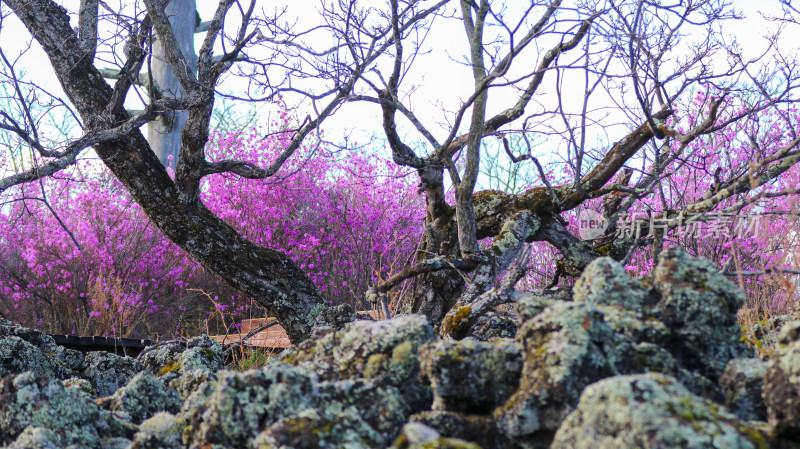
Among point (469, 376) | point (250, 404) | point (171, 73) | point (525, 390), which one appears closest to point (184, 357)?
point (250, 404)

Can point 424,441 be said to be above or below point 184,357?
below

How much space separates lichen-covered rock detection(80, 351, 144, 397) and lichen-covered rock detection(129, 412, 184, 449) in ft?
5.93

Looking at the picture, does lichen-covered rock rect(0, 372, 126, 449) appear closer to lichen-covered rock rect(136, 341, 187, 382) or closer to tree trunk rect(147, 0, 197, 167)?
lichen-covered rock rect(136, 341, 187, 382)

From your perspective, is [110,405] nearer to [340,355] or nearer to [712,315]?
[340,355]

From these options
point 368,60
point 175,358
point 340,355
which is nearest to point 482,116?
point 368,60

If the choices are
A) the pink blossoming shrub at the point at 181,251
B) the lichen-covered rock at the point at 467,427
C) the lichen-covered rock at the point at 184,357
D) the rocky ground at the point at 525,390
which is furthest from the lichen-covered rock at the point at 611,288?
the pink blossoming shrub at the point at 181,251

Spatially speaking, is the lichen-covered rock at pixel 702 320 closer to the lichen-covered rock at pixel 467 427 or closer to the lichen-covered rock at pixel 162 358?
the lichen-covered rock at pixel 467 427

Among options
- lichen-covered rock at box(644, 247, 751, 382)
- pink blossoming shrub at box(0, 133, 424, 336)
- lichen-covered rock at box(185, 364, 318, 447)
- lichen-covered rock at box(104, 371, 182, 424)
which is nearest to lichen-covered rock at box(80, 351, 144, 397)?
lichen-covered rock at box(104, 371, 182, 424)

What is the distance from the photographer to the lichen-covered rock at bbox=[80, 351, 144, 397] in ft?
10.9

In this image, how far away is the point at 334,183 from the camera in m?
10.4

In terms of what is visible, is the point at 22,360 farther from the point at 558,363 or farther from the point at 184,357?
the point at 558,363

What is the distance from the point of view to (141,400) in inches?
85.6

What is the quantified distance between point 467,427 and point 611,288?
60cm

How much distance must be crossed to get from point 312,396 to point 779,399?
0.95 m
